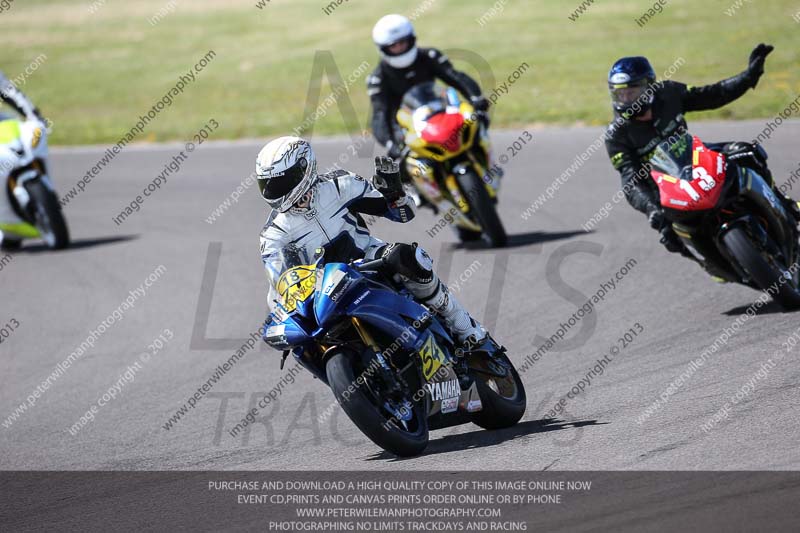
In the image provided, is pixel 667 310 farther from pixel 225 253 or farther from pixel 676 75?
pixel 676 75

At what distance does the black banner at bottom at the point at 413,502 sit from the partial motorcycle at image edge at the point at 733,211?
343 cm

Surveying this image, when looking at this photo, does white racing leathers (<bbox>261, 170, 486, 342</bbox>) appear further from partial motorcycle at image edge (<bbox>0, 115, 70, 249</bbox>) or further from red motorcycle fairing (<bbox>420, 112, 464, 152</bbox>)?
partial motorcycle at image edge (<bbox>0, 115, 70, 249</bbox>)

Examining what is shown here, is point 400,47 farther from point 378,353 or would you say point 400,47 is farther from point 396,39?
point 378,353

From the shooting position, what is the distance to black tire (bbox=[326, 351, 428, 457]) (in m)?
6.42

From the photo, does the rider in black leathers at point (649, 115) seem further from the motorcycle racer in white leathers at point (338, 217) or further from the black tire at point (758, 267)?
the motorcycle racer in white leathers at point (338, 217)

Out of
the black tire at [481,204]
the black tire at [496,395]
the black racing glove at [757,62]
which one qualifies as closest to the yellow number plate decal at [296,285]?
→ the black tire at [496,395]

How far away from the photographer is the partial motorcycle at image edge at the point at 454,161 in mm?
12633

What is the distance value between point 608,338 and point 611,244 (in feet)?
10.1

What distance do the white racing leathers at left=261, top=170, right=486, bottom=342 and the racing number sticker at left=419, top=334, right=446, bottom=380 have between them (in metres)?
0.31

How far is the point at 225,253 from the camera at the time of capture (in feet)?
47.5

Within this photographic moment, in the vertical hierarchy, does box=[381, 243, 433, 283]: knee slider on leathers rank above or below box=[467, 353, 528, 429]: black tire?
above

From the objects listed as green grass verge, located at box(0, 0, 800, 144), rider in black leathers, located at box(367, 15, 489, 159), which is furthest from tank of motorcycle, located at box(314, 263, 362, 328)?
green grass verge, located at box(0, 0, 800, 144)

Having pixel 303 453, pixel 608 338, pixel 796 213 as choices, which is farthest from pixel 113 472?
pixel 796 213

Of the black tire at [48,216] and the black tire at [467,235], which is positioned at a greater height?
the black tire at [467,235]
